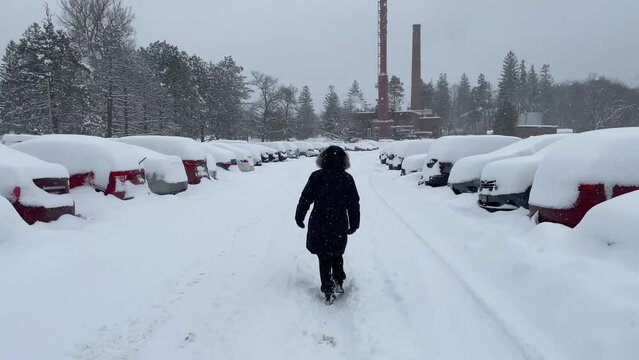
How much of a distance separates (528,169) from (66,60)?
3541 cm

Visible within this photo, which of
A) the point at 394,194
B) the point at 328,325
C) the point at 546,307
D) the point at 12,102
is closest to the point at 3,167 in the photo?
the point at 328,325

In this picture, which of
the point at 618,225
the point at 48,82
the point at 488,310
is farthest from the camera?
the point at 48,82

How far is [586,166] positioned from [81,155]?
7973mm

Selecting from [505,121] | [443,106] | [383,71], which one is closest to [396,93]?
[443,106]

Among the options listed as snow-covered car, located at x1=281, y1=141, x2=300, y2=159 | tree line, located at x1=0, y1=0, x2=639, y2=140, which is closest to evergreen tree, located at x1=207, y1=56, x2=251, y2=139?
tree line, located at x1=0, y1=0, x2=639, y2=140

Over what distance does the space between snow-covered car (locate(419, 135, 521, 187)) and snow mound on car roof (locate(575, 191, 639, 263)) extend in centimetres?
779

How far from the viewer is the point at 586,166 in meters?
5.18

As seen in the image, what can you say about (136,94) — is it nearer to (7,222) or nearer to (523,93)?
(7,222)

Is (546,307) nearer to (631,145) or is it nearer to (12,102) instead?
(631,145)

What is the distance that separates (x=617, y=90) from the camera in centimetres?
5559

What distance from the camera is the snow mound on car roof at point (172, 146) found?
12281mm

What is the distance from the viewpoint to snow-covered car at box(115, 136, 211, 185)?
12.3 metres

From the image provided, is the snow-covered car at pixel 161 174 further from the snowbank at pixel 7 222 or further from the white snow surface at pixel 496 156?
the white snow surface at pixel 496 156

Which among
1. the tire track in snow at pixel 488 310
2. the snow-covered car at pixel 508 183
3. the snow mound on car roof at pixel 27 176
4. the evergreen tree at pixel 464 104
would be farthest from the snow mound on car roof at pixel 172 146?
the evergreen tree at pixel 464 104
